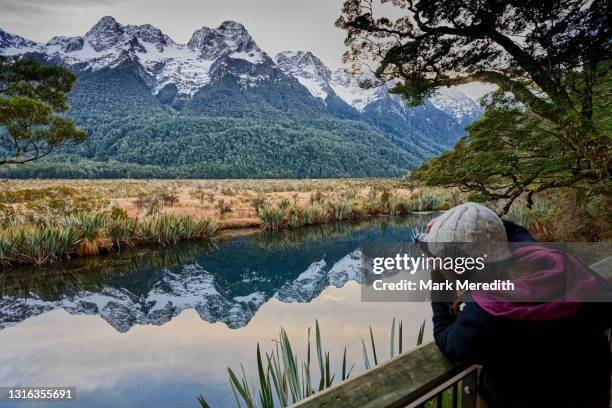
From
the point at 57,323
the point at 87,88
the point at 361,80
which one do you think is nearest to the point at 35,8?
the point at 361,80

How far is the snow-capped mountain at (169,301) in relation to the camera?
5.70 meters

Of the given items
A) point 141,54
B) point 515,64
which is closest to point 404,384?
point 515,64

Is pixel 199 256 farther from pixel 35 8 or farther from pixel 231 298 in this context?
pixel 35 8

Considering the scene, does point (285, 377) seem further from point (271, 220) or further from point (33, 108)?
point (33, 108)

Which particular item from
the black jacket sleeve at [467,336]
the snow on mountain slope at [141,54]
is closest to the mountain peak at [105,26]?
the snow on mountain slope at [141,54]

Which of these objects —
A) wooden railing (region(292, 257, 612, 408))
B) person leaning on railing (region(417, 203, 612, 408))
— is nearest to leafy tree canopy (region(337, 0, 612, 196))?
person leaning on railing (region(417, 203, 612, 408))

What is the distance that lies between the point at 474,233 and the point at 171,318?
5445 mm

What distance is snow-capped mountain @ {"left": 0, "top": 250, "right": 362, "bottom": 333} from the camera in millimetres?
5700

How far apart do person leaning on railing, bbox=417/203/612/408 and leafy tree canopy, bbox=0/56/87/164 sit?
1283 centimetres

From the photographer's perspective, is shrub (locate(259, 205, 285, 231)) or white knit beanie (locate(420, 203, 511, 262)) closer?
white knit beanie (locate(420, 203, 511, 262))

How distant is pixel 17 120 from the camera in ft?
37.5

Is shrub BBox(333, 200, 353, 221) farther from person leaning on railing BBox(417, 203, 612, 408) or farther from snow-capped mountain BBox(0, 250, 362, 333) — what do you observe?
person leaning on railing BBox(417, 203, 612, 408)

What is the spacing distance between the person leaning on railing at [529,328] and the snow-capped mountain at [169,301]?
4762mm

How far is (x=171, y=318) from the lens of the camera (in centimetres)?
574
